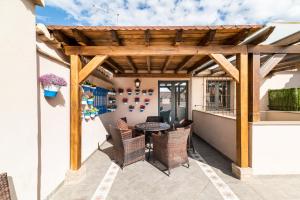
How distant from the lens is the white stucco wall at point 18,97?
1.63 meters

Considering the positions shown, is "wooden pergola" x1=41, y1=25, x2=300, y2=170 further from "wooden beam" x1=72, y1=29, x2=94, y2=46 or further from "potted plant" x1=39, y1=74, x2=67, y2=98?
"potted plant" x1=39, y1=74, x2=67, y2=98

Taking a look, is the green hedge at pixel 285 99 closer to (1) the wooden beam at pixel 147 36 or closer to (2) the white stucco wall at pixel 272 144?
(2) the white stucco wall at pixel 272 144

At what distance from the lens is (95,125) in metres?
4.97

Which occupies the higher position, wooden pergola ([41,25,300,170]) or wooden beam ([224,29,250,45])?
wooden beam ([224,29,250,45])

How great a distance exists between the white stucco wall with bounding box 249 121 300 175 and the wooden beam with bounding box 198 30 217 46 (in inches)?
75.9

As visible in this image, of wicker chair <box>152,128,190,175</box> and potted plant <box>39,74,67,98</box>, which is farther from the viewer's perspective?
wicker chair <box>152,128,190,175</box>

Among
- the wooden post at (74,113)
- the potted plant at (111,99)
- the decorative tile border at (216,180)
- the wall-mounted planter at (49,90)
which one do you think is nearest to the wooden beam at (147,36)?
the wooden post at (74,113)

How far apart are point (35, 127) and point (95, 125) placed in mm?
2933

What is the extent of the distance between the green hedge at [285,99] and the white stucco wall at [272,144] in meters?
4.16

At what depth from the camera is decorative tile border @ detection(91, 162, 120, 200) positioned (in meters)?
2.72

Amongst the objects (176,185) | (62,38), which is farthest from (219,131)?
(62,38)

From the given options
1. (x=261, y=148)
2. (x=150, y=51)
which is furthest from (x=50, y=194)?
(x=261, y=148)

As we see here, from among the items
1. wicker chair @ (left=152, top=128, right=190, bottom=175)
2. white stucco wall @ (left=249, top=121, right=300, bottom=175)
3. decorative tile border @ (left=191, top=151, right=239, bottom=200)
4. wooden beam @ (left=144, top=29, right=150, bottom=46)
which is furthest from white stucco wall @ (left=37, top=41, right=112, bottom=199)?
white stucco wall @ (left=249, top=121, right=300, bottom=175)

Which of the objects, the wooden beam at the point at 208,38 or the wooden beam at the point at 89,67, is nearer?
the wooden beam at the point at 208,38
